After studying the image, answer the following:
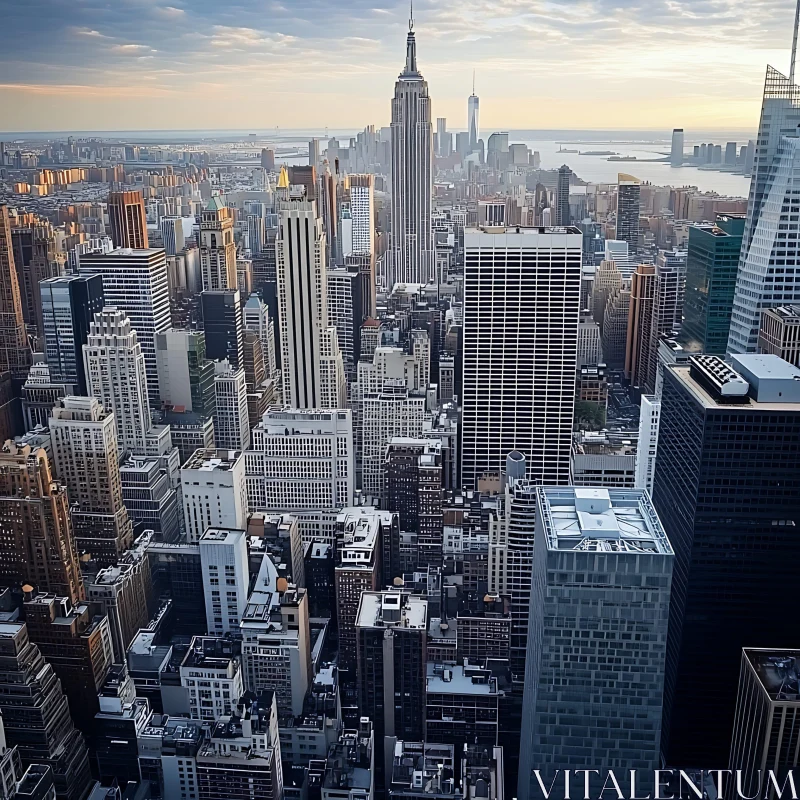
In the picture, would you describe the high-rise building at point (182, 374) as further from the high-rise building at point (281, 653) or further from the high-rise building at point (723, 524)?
the high-rise building at point (723, 524)

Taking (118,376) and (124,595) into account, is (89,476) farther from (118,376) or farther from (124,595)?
(118,376)

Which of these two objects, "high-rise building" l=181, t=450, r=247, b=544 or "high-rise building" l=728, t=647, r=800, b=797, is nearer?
"high-rise building" l=728, t=647, r=800, b=797

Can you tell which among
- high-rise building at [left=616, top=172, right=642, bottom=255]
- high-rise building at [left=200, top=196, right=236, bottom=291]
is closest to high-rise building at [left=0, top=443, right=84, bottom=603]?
high-rise building at [left=200, top=196, right=236, bottom=291]

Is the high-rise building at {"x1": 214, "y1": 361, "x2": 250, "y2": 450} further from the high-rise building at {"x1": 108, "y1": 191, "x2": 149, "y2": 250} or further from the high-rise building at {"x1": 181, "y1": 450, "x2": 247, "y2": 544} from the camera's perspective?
the high-rise building at {"x1": 108, "y1": 191, "x2": 149, "y2": 250}

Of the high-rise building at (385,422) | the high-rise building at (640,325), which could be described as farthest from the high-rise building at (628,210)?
the high-rise building at (385,422)

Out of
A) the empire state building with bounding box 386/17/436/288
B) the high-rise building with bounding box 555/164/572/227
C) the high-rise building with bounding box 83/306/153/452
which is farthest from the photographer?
the empire state building with bounding box 386/17/436/288

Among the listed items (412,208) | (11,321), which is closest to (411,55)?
(11,321)
